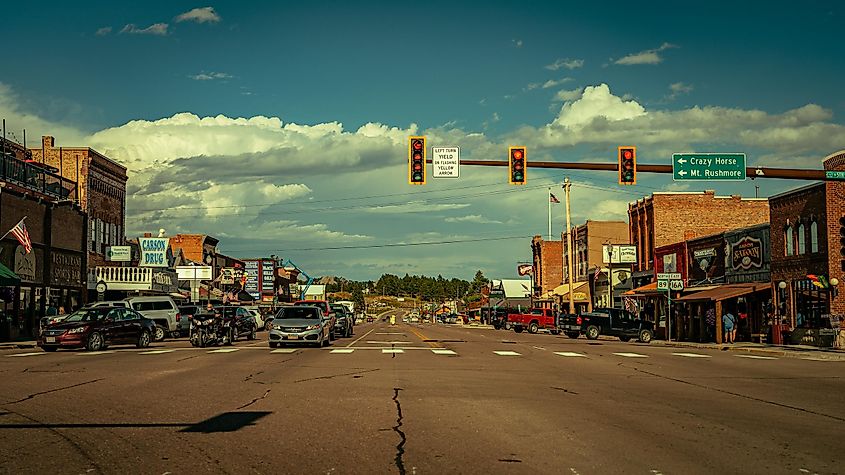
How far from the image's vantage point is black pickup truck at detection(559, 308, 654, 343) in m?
46.9

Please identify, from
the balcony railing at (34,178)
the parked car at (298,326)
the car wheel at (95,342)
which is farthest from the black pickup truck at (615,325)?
the balcony railing at (34,178)

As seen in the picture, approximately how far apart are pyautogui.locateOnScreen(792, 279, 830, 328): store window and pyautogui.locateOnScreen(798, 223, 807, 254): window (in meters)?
1.44

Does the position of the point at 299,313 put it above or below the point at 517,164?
below

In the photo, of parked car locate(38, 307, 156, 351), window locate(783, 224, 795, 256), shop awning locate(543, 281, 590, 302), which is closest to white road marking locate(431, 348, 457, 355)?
parked car locate(38, 307, 156, 351)

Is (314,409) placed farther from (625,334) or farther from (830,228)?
(625,334)

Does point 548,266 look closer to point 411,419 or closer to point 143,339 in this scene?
point 143,339

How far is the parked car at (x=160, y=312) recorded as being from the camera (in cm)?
4009

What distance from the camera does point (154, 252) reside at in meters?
65.7

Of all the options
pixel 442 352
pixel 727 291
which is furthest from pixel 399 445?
pixel 727 291

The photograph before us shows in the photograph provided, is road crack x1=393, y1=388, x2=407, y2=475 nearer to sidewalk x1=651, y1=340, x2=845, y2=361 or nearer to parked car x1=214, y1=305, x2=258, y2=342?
sidewalk x1=651, y1=340, x2=845, y2=361

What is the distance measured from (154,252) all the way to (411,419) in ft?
187

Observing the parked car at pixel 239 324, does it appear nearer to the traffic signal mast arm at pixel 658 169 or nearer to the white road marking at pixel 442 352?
the white road marking at pixel 442 352

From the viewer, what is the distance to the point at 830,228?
37.2 meters

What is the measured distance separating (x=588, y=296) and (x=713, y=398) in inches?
2715
